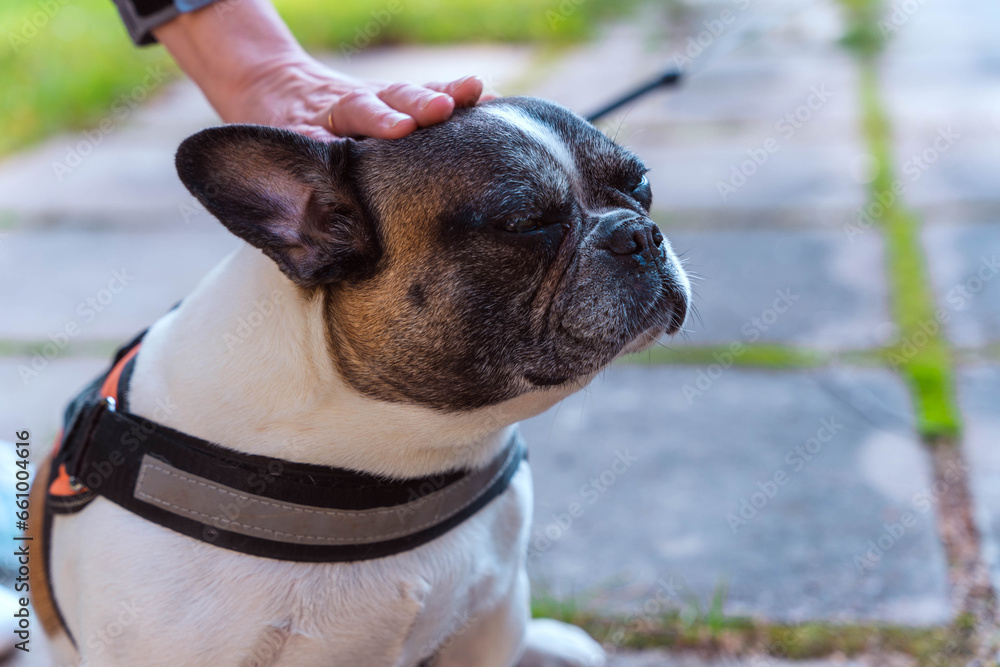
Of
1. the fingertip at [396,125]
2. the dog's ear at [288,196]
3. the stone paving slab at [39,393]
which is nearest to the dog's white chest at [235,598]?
the dog's ear at [288,196]

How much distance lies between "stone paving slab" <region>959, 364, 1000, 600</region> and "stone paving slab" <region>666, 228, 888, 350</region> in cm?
43

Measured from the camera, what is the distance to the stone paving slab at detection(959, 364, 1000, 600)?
283 centimetres

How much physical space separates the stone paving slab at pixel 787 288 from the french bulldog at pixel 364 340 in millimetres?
2048

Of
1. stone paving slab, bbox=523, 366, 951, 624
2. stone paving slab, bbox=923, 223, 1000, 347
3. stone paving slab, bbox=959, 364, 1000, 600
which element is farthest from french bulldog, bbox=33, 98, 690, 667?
stone paving slab, bbox=923, 223, 1000, 347

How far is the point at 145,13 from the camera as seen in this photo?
2426 millimetres

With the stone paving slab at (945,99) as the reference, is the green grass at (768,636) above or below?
above

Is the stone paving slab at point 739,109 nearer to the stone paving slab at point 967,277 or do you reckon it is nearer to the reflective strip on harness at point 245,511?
the stone paving slab at point 967,277

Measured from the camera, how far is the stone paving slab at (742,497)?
9.04 ft

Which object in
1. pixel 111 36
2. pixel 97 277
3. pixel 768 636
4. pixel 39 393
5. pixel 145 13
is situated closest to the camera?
Answer: pixel 145 13

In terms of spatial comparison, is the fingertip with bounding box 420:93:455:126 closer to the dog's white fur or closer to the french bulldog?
the french bulldog

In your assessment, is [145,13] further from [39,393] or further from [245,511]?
[39,393]

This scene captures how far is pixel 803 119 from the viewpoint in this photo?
609 centimetres

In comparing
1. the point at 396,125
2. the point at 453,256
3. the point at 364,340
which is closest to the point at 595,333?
the point at 453,256

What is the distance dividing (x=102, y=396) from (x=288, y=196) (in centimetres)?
64
